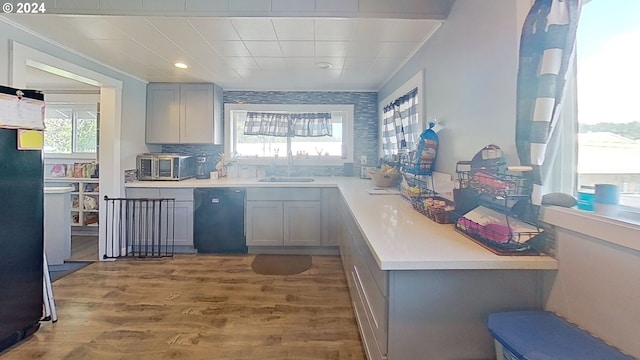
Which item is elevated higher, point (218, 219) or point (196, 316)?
point (218, 219)

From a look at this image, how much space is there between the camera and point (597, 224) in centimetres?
107

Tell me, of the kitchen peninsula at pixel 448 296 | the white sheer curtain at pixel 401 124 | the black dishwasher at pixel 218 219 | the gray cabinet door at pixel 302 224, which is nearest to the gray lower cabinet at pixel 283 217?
the gray cabinet door at pixel 302 224

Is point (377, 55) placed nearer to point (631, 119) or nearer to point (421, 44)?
point (421, 44)

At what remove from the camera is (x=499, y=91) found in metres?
1.60

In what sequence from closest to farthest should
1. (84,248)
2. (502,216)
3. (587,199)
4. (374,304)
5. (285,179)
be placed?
(587,199) → (502,216) → (374,304) → (84,248) → (285,179)

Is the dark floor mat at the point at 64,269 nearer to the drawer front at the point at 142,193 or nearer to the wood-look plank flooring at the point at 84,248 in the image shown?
the wood-look plank flooring at the point at 84,248

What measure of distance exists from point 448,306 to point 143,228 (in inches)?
150

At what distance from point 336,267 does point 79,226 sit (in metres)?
3.96

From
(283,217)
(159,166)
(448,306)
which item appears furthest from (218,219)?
(448,306)

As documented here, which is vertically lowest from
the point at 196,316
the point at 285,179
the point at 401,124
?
the point at 196,316

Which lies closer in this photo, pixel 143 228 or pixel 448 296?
pixel 448 296

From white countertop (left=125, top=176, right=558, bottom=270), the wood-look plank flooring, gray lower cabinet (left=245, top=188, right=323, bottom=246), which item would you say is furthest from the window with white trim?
white countertop (left=125, top=176, right=558, bottom=270)

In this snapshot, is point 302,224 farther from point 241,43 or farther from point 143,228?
point 241,43

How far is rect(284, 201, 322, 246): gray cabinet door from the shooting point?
4102 mm
